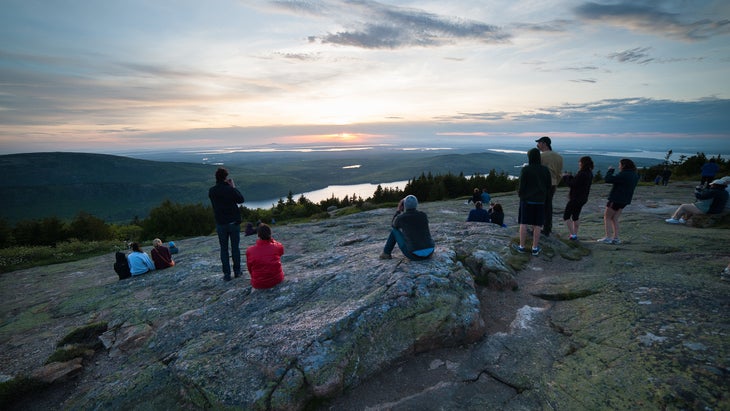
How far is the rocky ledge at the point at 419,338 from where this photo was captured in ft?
16.3

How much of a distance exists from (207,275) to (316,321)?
24.1 ft

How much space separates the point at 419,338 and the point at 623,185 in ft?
31.7

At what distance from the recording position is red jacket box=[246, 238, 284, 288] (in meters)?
8.57

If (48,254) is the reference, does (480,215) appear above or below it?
above

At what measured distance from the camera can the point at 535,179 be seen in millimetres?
9281

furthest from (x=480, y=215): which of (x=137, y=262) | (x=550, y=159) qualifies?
(x=137, y=262)

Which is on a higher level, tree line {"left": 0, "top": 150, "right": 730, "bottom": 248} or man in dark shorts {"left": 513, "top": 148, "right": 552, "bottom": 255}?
man in dark shorts {"left": 513, "top": 148, "right": 552, "bottom": 255}

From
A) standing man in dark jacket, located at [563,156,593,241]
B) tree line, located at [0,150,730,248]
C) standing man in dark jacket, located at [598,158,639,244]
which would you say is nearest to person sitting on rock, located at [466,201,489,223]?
standing man in dark jacket, located at [563,156,593,241]

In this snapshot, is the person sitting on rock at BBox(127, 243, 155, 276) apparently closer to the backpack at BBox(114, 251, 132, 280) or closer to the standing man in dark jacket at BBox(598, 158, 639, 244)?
the backpack at BBox(114, 251, 132, 280)

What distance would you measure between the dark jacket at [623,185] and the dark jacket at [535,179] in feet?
9.67

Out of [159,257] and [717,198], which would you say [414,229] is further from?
[717,198]

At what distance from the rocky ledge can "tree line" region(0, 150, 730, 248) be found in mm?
27013

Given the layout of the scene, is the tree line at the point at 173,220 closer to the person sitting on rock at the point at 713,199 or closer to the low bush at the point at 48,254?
the low bush at the point at 48,254

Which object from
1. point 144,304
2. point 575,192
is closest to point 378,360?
point 144,304
